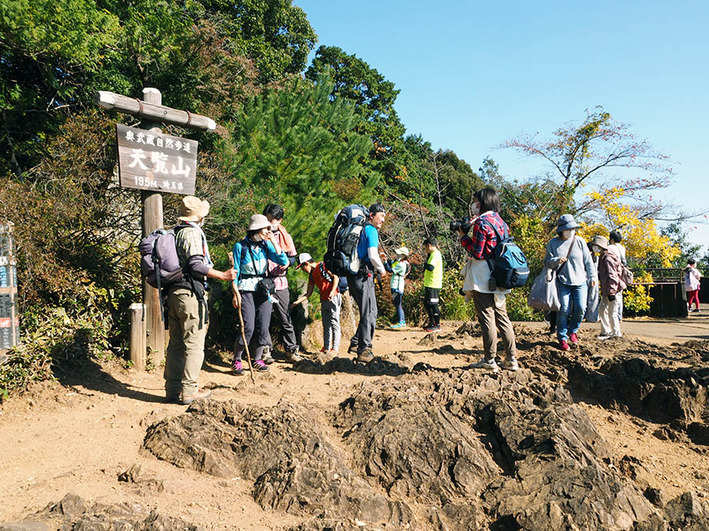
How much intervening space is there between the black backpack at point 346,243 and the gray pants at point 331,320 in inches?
27.6

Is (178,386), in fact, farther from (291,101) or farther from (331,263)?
(291,101)

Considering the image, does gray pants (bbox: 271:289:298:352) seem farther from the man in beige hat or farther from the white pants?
the white pants

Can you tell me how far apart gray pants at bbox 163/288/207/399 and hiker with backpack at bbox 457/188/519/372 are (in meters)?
2.73

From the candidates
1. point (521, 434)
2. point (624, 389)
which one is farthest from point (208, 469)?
point (624, 389)

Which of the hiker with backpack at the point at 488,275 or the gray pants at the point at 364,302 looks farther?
the gray pants at the point at 364,302

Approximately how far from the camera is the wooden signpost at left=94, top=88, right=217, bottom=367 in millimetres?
5367

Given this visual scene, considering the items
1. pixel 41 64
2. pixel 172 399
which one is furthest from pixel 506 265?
pixel 41 64

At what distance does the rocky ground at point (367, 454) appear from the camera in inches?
110

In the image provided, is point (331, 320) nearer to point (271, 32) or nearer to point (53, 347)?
point (53, 347)

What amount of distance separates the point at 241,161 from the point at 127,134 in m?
2.09

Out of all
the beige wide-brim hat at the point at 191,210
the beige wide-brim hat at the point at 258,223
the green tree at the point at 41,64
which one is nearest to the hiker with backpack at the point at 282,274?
the beige wide-brim hat at the point at 258,223

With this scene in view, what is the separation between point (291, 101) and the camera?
797 cm

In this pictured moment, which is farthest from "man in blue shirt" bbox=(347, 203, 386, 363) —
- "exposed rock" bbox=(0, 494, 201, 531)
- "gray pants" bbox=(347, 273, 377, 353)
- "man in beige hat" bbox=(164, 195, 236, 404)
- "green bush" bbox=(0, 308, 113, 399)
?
"exposed rock" bbox=(0, 494, 201, 531)

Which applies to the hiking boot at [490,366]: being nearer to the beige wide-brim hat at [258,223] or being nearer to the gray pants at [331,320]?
the gray pants at [331,320]
